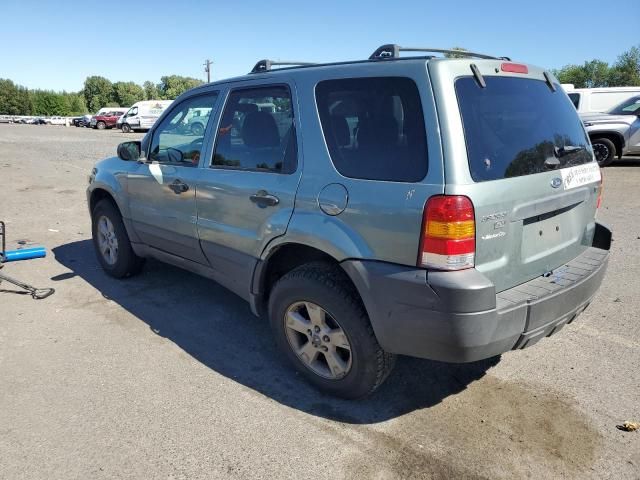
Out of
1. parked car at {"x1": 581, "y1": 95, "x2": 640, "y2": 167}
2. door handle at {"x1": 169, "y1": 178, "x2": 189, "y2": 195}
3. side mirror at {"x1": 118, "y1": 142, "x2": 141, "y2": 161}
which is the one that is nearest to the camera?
door handle at {"x1": 169, "y1": 178, "x2": 189, "y2": 195}

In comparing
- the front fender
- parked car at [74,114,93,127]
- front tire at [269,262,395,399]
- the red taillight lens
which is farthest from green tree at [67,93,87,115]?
the red taillight lens

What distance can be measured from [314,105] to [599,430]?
7.90ft

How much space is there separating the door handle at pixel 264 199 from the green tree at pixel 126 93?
117 m

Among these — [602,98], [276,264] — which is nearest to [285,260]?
[276,264]

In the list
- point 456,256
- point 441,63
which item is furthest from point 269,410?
point 441,63

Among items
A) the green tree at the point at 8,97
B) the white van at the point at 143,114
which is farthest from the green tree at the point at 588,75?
the green tree at the point at 8,97

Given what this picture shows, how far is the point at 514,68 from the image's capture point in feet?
9.27

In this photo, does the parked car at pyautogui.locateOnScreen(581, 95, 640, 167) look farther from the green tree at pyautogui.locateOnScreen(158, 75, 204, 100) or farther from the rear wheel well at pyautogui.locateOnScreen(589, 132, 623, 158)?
the green tree at pyautogui.locateOnScreen(158, 75, 204, 100)

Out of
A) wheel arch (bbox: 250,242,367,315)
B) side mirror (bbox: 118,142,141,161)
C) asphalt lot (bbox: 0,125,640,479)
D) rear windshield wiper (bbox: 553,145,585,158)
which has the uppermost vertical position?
rear windshield wiper (bbox: 553,145,585,158)

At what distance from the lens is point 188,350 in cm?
365

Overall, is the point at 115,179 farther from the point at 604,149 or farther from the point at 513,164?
the point at 604,149

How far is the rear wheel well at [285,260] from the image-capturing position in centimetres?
305

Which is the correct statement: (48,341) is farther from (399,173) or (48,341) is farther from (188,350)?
(399,173)

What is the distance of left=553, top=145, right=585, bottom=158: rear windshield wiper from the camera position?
2894 millimetres
